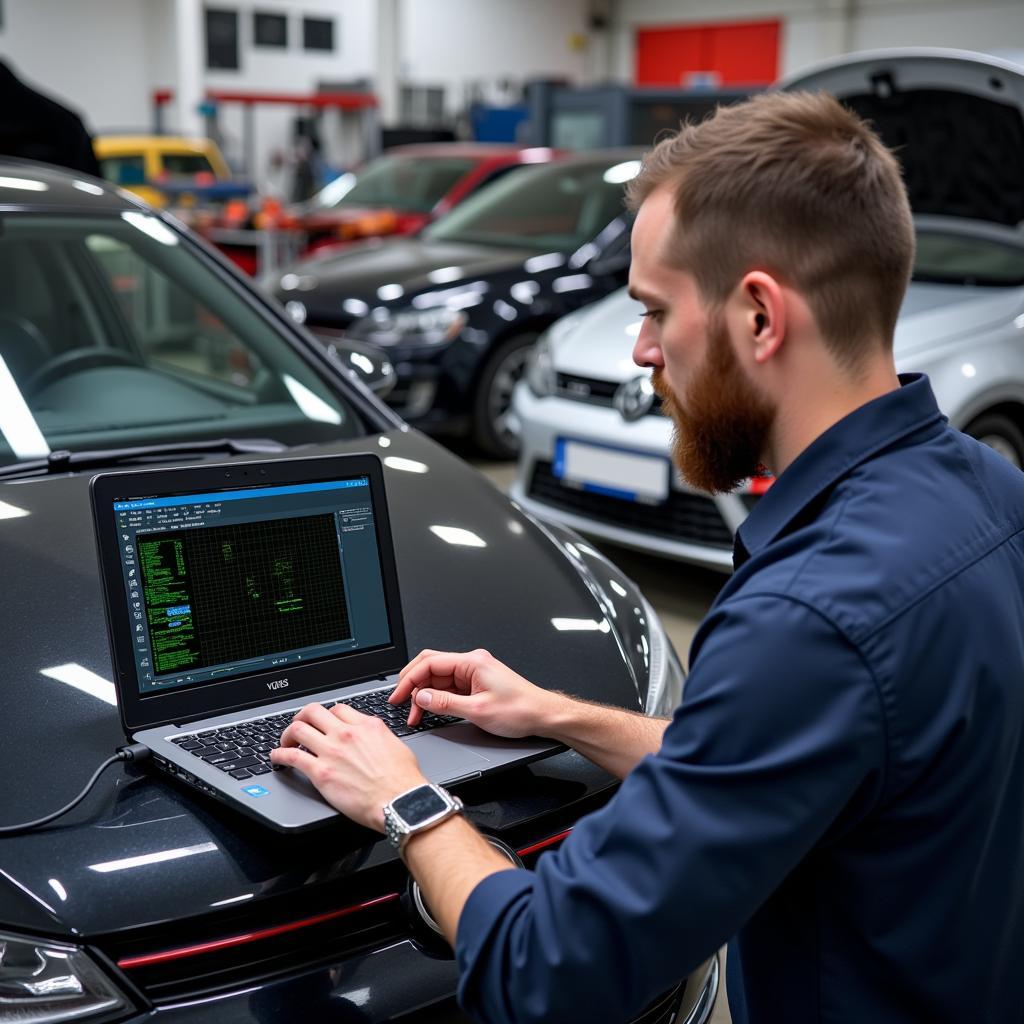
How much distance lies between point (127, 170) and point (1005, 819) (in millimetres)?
11336

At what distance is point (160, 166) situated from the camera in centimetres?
1173

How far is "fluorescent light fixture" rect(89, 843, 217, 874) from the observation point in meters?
1.25

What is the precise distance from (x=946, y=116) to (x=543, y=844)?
3629 mm

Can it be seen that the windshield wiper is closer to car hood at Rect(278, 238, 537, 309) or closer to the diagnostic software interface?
the diagnostic software interface

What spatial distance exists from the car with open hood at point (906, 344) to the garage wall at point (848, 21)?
13.7 meters

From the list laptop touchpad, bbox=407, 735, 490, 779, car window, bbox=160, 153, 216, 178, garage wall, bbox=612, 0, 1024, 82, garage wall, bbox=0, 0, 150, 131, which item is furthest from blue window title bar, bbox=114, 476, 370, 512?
garage wall, bbox=612, 0, 1024, 82

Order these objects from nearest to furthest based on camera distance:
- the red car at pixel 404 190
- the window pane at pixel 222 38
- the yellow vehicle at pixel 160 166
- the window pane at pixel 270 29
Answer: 1. the red car at pixel 404 190
2. the yellow vehicle at pixel 160 166
3. the window pane at pixel 222 38
4. the window pane at pixel 270 29

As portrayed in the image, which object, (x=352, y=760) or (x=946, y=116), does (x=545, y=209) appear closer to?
(x=946, y=116)

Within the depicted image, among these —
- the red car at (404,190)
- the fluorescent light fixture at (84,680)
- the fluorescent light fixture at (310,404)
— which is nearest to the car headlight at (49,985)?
the fluorescent light fixture at (84,680)

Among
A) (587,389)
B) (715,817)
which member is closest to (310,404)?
(715,817)

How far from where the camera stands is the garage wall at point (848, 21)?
54.3 ft

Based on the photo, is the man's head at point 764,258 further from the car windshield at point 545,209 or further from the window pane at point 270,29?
the window pane at point 270,29

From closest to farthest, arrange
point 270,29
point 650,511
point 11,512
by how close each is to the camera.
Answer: point 11,512 < point 650,511 < point 270,29

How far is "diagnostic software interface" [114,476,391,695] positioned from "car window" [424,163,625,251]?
4294 millimetres
